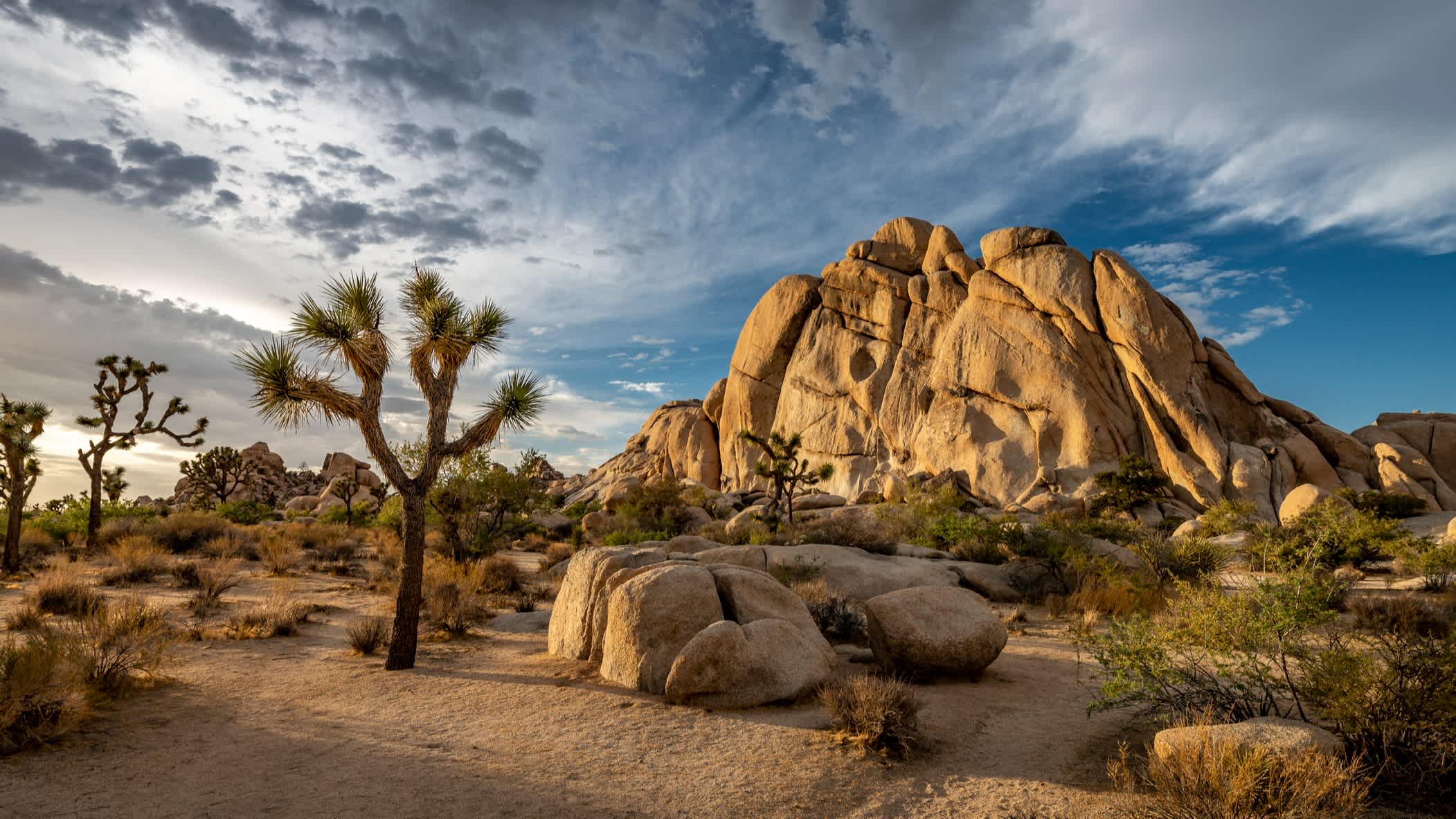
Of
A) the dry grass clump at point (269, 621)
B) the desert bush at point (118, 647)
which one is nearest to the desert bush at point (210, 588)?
the dry grass clump at point (269, 621)

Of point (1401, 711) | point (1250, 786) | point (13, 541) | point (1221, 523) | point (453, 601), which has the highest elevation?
point (1221, 523)

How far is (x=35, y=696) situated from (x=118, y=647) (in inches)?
80.4

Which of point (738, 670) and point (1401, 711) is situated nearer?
point (1401, 711)

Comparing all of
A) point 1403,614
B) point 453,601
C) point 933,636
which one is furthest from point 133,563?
point 1403,614

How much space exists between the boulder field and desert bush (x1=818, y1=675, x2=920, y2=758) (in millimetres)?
27972

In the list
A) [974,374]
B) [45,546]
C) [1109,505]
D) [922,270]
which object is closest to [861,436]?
[974,374]

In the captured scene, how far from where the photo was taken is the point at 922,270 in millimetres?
50125

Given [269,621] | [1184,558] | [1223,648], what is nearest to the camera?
[1223,648]

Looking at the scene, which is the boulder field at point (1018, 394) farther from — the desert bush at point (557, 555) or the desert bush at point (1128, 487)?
the desert bush at point (557, 555)

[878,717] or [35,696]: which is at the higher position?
[878,717]

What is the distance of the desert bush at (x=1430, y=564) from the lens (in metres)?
13.9

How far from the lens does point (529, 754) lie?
6.51 m

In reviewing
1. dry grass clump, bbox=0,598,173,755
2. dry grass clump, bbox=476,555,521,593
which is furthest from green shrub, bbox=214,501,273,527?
dry grass clump, bbox=0,598,173,755

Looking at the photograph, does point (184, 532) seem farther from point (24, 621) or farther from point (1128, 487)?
point (1128, 487)
